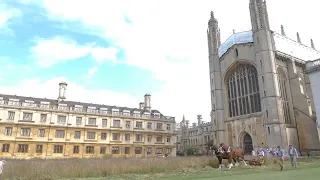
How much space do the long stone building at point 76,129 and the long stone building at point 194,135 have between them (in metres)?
22.6

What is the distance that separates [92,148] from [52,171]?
3262 centimetres

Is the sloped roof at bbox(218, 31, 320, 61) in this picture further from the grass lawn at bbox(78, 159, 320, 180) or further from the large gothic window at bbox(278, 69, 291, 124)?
the grass lawn at bbox(78, 159, 320, 180)

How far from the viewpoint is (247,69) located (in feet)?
143

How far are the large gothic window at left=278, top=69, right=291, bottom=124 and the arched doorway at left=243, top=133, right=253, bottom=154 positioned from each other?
246 inches

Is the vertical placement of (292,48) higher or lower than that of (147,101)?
higher

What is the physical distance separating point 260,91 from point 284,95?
15.8ft

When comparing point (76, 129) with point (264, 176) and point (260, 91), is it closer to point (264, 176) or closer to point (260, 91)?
point (260, 91)

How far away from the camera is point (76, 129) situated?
1785 inches

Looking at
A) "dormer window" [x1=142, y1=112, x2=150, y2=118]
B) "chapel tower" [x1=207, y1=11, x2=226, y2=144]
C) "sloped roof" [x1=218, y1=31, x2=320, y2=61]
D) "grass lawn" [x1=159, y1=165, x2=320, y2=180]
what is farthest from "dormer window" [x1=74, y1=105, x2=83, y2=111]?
"grass lawn" [x1=159, y1=165, x2=320, y2=180]

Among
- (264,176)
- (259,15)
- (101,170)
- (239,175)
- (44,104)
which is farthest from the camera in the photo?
(44,104)

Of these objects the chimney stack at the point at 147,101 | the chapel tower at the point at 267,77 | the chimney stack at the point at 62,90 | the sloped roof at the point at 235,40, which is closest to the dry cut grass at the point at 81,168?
the chapel tower at the point at 267,77

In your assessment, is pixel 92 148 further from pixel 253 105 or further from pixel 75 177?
pixel 75 177

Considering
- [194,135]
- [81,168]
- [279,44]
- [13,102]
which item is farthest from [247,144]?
[194,135]

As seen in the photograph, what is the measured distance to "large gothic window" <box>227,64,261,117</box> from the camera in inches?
1644
